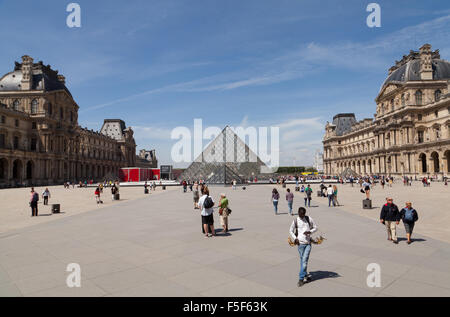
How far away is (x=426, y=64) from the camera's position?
5319 centimetres

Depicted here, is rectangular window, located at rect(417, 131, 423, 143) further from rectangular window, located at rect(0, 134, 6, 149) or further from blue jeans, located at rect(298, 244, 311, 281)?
rectangular window, located at rect(0, 134, 6, 149)

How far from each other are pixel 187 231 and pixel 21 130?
53330 mm

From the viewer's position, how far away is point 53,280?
15.3 feet

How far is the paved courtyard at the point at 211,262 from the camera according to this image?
4238 millimetres

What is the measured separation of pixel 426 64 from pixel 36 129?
74689 millimetres

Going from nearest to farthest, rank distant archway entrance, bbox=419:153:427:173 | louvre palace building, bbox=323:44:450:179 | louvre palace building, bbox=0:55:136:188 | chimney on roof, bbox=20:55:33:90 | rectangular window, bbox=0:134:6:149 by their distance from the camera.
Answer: rectangular window, bbox=0:134:6:149 → louvre palace building, bbox=0:55:136:188 → louvre palace building, bbox=323:44:450:179 → distant archway entrance, bbox=419:153:427:173 → chimney on roof, bbox=20:55:33:90

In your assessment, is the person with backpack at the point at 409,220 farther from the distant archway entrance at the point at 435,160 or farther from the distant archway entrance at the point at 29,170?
the distant archway entrance at the point at 29,170

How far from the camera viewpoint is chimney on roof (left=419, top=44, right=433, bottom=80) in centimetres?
5276

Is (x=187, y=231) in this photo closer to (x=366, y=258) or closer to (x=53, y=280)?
(x=53, y=280)

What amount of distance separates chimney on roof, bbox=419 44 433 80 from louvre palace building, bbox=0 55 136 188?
65.1 metres

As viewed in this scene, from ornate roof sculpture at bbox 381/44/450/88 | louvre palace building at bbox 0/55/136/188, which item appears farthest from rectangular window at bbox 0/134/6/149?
ornate roof sculpture at bbox 381/44/450/88

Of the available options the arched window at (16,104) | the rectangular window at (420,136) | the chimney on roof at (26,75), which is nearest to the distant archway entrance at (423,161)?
the rectangular window at (420,136)

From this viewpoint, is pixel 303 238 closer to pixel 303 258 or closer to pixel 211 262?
pixel 303 258
